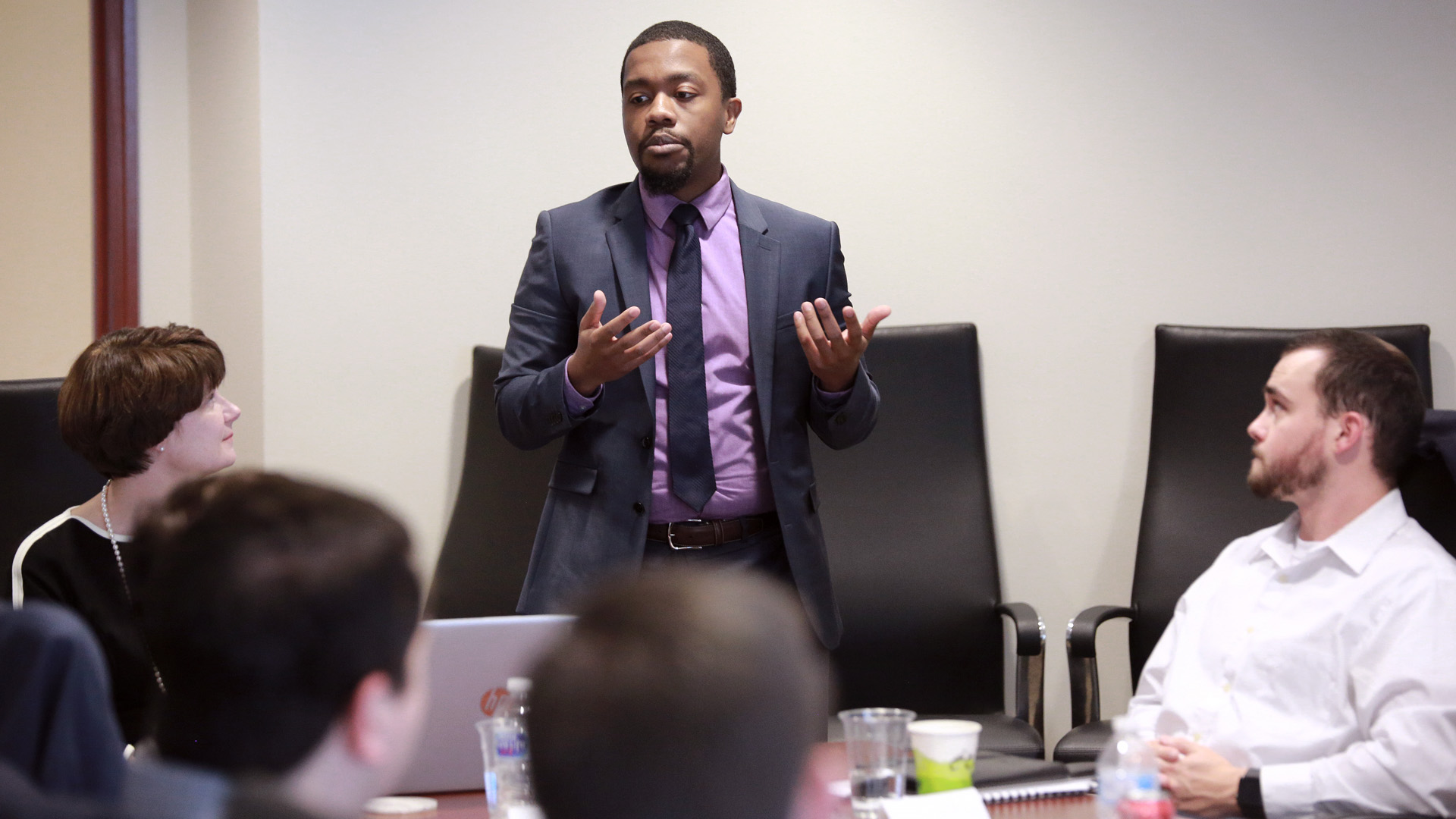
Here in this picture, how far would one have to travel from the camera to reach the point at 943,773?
1479 millimetres

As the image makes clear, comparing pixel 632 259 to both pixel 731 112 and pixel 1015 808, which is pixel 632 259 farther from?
pixel 1015 808

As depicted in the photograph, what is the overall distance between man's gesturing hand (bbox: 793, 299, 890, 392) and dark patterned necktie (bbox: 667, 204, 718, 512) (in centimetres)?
19

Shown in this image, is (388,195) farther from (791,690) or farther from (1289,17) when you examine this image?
(791,690)

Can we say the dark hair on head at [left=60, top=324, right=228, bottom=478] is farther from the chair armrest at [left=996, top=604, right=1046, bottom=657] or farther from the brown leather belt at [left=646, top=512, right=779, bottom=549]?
the chair armrest at [left=996, top=604, right=1046, bottom=657]

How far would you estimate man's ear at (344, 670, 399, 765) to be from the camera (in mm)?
776

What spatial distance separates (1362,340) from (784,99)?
1449 millimetres

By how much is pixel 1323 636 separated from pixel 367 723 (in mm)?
1510

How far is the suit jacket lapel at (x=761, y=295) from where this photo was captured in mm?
2164

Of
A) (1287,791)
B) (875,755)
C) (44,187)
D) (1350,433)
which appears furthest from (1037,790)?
(44,187)

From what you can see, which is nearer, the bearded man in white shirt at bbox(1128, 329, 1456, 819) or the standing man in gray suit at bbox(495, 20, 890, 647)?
the bearded man in white shirt at bbox(1128, 329, 1456, 819)

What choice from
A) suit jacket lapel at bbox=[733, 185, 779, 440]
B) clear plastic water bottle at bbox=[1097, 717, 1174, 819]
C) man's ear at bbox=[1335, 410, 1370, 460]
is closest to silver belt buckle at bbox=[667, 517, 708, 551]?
suit jacket lapel at bbox=[733, 185, 779, 440]

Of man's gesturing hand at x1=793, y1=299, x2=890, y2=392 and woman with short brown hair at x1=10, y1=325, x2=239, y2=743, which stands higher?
man's gesturing hand at x1=793, y1=299, x2=890, y2=392

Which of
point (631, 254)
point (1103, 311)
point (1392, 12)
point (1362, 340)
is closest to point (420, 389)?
point (631, 254)

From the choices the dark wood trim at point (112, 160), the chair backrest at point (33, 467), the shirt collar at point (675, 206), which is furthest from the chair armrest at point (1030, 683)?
the dark wood trim at point (112, 160)
